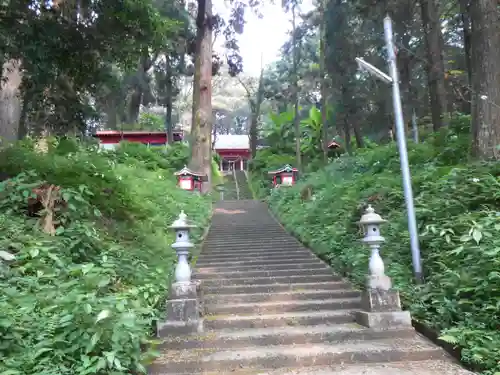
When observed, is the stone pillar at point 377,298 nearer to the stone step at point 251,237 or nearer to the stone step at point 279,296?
the stone step at point 279,296

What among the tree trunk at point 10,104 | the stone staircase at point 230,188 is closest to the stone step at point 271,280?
the tree trunk at point 10,104

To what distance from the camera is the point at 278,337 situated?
4.84m

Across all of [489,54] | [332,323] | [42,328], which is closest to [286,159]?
[489,54]

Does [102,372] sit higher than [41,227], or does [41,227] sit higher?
[41,227]

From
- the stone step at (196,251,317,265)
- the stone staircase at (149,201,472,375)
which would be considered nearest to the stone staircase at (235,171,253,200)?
the stone step at (196,251,317,265)

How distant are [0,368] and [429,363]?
155 inches

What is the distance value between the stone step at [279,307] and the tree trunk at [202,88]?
30.4 ft

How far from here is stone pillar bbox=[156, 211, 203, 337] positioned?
4.92 metres

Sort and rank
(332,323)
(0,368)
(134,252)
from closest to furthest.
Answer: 1. (0,368)
2. (332,323)
3. (134,252)

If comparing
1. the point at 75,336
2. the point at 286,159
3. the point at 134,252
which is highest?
the point at 286,159

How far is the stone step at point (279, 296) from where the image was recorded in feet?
20.0

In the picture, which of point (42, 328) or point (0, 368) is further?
point (42, 328)

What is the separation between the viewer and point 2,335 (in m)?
3.35

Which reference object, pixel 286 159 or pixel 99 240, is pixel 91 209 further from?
pixel 286 159
